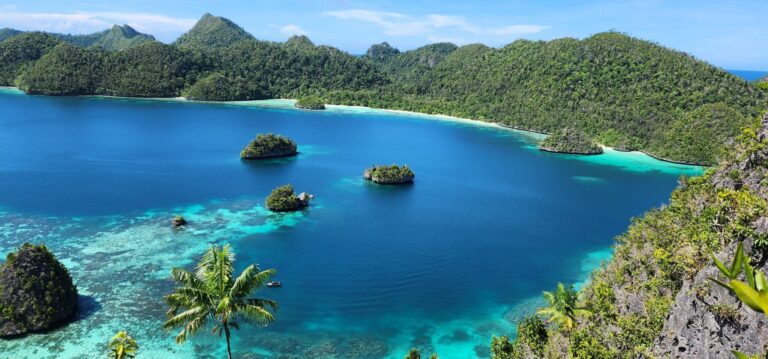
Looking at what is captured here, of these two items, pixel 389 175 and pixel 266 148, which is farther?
pixel 266 148

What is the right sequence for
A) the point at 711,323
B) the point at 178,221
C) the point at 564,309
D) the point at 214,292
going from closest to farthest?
the point at 711,323, the point at 214,292, the point at 564,309, the point at 178,221

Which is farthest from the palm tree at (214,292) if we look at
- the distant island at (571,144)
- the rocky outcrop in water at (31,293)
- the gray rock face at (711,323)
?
the distant island at (571,144)

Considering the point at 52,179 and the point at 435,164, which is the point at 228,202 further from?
the point at 435,164

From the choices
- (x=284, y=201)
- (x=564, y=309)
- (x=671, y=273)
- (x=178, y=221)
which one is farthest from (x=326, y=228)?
(x=671, y=273)

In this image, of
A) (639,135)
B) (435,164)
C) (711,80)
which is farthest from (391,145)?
(711,80)

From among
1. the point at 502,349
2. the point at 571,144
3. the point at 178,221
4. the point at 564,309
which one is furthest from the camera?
the point at 571,144

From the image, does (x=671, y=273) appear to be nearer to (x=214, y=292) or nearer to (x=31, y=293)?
(x=214, y=292)

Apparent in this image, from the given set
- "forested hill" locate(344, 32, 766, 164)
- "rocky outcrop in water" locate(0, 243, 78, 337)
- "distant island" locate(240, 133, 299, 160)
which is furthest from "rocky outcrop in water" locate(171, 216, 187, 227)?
"forested hill" locate(344, 32, 766, 164)
